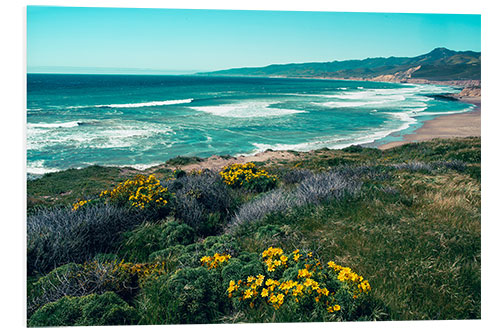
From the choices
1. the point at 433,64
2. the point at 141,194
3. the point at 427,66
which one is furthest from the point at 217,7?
the point at 427,66

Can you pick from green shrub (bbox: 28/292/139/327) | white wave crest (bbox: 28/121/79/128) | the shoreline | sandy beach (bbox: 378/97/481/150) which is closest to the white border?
green shrub (bbox: 28/292/139/327)

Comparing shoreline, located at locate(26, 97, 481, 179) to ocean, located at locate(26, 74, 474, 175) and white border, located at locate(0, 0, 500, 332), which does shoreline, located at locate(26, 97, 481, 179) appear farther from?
white border, located at locate(0, 0, 500, 332)

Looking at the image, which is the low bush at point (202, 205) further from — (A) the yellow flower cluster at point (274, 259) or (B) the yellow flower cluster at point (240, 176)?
(A) the yellow flower cluster at point (274, 259)

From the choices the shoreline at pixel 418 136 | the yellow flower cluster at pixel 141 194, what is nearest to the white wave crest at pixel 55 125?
the shoreline at pixel 418 136

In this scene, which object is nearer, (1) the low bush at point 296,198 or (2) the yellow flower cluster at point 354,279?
(2) the yellow flower cluster at point 354,279

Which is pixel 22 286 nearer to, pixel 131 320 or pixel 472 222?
pixel 131 320

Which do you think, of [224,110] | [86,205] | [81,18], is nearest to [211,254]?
[86,205]
